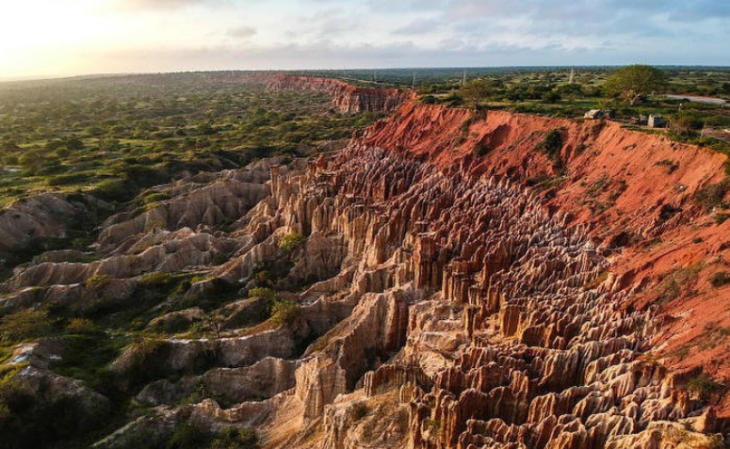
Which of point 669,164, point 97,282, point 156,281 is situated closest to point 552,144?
point 669,164

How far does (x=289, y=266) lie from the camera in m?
40.7

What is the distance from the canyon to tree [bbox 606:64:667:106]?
13.7 metres

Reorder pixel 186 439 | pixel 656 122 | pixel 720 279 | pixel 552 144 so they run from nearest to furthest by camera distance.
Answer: pixel 720 279 → pixel 186 439 → pixel 656 122 → pixel 552 144

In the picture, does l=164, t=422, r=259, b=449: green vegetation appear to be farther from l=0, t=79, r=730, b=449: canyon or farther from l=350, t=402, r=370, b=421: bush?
l=350, t=402, r=370, b=421: bush

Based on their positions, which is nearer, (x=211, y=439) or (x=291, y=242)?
(x=211, y=439)

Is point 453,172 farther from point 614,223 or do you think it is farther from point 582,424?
point 582,424

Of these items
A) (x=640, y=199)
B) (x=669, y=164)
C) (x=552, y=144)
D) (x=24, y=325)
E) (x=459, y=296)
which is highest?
(x=552, y=144)

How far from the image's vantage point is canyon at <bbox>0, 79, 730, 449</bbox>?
17.4 m

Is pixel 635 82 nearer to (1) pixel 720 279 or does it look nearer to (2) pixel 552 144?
(2) pixel 552 144

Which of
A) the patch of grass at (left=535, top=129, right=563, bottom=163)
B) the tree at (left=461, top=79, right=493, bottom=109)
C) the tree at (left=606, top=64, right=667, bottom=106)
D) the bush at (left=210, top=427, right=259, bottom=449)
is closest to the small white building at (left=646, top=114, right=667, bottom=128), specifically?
the patch of grass at (left=535, top=129, right=563, bottom=163)

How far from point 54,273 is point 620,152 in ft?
150

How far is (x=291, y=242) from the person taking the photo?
4175 cm

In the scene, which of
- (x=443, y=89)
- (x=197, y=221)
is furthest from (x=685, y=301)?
(x=443, y=89)

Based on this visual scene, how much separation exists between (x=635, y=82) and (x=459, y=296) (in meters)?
32.8
